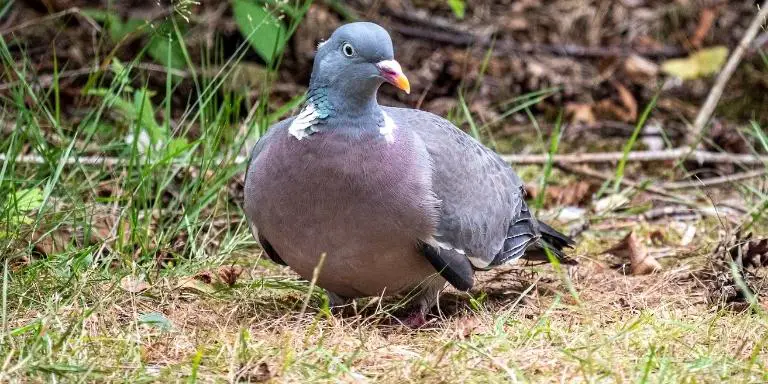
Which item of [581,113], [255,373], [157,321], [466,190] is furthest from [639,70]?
[255,373]

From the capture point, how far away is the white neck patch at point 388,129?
341cm

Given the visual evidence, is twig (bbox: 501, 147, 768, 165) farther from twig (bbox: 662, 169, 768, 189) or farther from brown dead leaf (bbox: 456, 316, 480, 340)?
brown dead leaf (bbox: 456, 316, 480, 340)

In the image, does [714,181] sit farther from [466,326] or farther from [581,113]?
[466,326]

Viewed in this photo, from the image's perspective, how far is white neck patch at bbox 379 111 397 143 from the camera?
3.41 meters

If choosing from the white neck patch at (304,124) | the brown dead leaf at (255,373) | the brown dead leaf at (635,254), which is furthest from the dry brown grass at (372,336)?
the white neck patch at (304,124)

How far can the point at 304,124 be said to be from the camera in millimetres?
3393

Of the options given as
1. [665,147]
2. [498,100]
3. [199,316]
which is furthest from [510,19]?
[199,316]

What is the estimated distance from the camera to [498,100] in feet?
22.6

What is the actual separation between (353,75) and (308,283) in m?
0.97

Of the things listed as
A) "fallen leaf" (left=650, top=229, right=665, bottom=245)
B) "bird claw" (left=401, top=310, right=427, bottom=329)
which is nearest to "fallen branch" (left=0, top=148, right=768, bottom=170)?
"fallen leaf" (left=650, top=229, right=665, bottom=245)

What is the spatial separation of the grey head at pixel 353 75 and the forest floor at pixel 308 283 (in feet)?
2.20

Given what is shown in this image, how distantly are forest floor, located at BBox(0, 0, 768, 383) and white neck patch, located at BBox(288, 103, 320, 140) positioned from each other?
604 mm

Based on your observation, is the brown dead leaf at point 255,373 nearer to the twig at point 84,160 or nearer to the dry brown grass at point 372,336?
the dry brown grass at point 372,336

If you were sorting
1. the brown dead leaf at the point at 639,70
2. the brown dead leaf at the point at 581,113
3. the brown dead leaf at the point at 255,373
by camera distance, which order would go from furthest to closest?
the brown dead leaf at the point at 639,70
the brown dead leaf at the point at 581,113
the brown dead leaf at the point at 255,373
